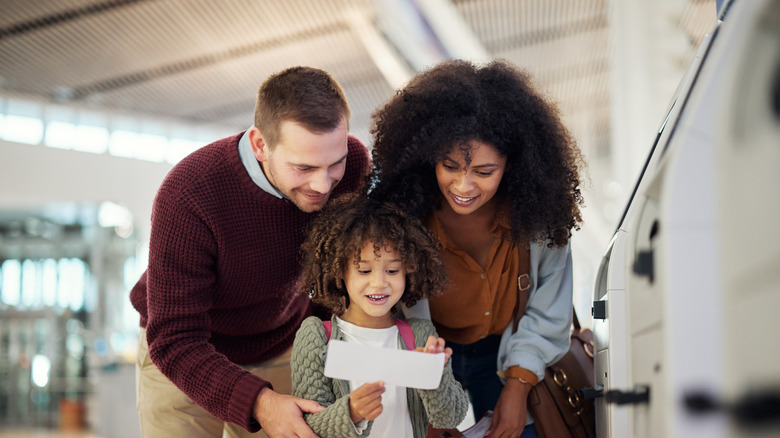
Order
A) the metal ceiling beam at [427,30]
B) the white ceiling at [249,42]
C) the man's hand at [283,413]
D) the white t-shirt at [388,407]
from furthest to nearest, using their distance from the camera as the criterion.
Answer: the white ceiling at [249,42] < the metal ceiling beam at [427,30] < the white t-shirt at [388,407] < the man's hand at [283,413]

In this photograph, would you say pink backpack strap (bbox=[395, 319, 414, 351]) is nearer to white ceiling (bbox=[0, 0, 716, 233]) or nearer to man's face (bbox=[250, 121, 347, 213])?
man's face (bbox=[250, 121, 347, 213])

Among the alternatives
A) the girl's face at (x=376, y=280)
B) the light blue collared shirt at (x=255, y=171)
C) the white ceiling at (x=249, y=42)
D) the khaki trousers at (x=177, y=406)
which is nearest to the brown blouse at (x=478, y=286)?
the girl's face at (x=376, y=280)

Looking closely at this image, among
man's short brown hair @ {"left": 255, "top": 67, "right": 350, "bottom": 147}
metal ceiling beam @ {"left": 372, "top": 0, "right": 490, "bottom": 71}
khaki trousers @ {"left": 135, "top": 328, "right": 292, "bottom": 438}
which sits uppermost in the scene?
metal ceiling beam @ {"left": 372, "top": 0, "right": 490, "bottom": 71}

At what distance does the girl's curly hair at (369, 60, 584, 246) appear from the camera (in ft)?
7.22

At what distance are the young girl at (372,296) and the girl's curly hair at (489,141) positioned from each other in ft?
0.59

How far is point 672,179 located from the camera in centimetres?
114

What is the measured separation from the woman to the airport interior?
177mm

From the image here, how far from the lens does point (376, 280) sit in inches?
81.1

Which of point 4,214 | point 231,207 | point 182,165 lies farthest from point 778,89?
point 4,214

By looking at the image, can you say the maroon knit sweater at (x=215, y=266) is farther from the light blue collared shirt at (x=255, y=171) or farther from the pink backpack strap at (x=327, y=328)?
the pink backpack strap at (x=327, y=328)

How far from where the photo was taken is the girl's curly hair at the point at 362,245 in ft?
6.84

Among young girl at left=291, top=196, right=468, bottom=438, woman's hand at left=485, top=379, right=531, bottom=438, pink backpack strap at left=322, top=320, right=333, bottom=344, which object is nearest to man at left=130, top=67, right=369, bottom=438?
young girl at left=291, top=196, right=468, bottom=438

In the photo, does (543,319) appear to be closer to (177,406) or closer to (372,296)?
(372,296)

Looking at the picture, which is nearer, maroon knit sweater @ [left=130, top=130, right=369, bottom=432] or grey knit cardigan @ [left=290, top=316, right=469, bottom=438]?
grey knit cardigan @ [left=290, top=316, right=469, bottom=438]
